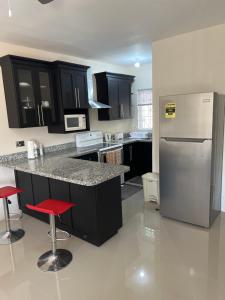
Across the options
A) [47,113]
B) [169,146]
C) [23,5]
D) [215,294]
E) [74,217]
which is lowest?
[215,294]

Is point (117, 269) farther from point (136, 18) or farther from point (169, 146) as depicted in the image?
point (136, 18)

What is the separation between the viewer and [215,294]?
6.19 feet

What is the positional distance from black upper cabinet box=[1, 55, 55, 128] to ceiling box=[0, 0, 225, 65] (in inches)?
13.7

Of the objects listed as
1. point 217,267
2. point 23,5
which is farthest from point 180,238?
point 23,5

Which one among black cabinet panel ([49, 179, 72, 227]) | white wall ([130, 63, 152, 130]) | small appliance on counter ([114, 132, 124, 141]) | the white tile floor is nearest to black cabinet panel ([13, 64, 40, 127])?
black cabinet panel ([49, 179, 72, 227])

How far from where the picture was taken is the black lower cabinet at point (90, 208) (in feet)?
8.26

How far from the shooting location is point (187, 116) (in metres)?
2.78

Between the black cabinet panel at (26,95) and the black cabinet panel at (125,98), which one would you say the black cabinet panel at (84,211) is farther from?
the black cabinet panel at (125,98)

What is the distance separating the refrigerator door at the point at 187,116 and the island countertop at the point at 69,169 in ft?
2.87

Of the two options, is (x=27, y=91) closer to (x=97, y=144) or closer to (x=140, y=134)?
(x=97, y=144)

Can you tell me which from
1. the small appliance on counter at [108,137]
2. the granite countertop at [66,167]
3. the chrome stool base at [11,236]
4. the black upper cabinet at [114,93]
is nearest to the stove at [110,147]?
the granite countertop at [66,167]

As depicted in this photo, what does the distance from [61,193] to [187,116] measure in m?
1.90

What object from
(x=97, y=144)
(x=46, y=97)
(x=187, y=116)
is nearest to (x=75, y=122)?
(x=46, y=97)

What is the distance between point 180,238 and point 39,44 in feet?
11.3
